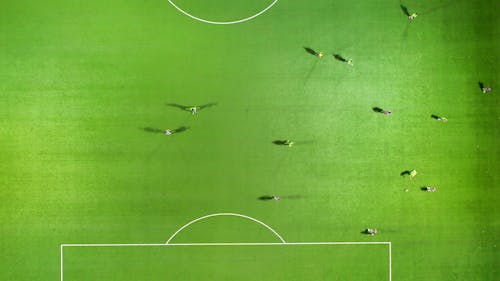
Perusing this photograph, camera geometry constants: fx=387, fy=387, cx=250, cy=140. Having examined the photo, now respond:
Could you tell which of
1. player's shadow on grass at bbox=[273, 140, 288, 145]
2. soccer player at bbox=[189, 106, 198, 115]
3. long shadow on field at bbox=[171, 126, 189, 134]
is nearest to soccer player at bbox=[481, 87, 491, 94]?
player's shadow on grass at bbox=[273, 140, 288, 145]

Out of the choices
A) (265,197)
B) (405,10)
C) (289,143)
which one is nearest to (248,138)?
(289,143)

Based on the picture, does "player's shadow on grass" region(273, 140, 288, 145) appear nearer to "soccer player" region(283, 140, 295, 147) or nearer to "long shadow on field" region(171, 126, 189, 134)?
"soccer player" region(283, 140, 295, 147)

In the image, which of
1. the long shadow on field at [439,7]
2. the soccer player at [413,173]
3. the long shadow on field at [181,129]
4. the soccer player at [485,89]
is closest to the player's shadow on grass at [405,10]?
the long shadow on field at [439,7]

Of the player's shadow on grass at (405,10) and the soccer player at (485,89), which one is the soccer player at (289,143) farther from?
the soccer player at (485,89)

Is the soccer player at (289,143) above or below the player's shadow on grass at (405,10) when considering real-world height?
below

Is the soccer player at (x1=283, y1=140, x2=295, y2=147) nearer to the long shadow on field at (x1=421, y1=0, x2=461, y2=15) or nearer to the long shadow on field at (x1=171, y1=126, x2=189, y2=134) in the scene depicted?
the long shadow on field at (x1=171, y1=126, x2=189, y2=134)

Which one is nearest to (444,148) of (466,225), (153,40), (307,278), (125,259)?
(466,225)

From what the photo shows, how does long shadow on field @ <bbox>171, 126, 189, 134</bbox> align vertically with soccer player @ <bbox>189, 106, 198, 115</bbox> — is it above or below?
below

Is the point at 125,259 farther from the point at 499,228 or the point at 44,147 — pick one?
the point at 499,228

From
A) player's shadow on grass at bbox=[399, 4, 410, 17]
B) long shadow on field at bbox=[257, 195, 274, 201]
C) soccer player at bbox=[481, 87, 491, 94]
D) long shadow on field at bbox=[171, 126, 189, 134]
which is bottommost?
long shadow on field at bbox=[257, 195, 274, 201]

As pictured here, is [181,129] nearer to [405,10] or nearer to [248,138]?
[248,138]
